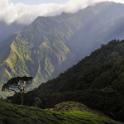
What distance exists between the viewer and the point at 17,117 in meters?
107

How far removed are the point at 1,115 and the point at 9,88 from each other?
303ft

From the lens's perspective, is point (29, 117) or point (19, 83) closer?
point (29, 117)

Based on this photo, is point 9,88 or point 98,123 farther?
point 9,88

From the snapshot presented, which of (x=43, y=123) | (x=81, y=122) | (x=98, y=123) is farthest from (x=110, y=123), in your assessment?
(x=43, y=123)

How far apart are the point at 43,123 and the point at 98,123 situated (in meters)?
35.0

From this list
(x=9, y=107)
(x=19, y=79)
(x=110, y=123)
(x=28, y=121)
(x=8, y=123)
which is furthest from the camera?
(x=19, y=79)

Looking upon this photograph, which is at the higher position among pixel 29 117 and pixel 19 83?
pixel 19 83

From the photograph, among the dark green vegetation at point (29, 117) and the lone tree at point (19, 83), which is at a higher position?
the lone tree at point (19, 83)

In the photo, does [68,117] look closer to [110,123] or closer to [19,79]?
[110,123]

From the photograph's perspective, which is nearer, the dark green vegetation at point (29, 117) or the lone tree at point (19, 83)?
the dark green vegetation at point (29, 117)

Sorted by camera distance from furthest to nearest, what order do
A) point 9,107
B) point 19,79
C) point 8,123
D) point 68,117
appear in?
point 19,79
point 68,117
point 9,107
point 8,123

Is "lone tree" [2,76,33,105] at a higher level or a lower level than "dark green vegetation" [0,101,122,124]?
higher

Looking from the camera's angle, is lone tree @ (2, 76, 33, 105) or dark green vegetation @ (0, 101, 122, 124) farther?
lone tree @ (2, 76, 33, 105)

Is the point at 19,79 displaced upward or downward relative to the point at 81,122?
upward
